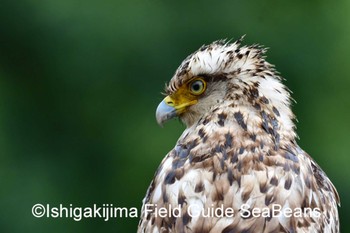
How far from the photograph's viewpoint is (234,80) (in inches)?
181

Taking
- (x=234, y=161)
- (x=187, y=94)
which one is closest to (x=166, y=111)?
(x=187, y=94)

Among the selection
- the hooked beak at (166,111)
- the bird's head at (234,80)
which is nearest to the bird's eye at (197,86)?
the bird's head at (234,80)

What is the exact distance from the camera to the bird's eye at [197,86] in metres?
4.67

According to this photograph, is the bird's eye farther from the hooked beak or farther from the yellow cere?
the hooked beak

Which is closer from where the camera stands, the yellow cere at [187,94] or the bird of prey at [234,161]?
the bird of prey at [234,161]

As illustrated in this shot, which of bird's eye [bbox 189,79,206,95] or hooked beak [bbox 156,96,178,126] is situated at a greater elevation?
bird's eye [bbox 189,79,206,95]

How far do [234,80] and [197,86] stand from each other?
20 cm

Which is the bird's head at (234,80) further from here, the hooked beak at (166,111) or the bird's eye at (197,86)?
the hooked beak at (166,111)

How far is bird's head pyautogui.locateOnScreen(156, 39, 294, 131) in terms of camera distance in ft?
15.0

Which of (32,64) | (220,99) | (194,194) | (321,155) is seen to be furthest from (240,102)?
(32,64)

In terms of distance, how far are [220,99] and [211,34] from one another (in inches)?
216

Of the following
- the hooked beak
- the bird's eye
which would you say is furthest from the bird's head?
the hooked beak

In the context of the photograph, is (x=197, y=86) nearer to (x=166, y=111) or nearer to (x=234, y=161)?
(x=166, y=111)

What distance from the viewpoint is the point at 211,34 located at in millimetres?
10039
